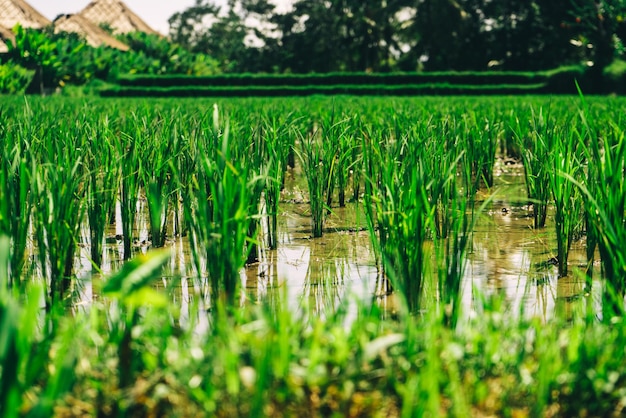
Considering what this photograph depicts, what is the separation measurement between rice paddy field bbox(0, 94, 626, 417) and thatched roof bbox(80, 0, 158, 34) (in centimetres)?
5630

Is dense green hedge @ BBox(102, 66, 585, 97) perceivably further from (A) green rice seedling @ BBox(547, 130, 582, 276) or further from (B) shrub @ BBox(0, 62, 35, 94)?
(A) green rice seedling @ BBox(547, 130, 582, 276)

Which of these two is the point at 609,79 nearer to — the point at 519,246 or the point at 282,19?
Answer: the point at 519,246

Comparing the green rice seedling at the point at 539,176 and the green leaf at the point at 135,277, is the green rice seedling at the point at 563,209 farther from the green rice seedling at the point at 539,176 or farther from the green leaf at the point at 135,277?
the green leaf at the point at 135,277

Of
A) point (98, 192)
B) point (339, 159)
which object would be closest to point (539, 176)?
point (339, 159)

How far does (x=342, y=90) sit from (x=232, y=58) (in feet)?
93.7

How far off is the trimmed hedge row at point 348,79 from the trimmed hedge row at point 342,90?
45.5 inches

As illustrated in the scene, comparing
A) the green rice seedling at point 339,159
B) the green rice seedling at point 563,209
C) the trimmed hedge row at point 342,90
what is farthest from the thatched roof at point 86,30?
the green rice seedling at point 563,209

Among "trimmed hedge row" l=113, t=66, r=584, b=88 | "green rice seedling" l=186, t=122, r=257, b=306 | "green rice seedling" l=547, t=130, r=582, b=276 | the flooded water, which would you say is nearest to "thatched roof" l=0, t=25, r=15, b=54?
"trimmed hedge row" l=113, t=66, r=584, b=88

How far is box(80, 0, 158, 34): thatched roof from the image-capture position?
5725cm

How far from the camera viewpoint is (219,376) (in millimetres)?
1372

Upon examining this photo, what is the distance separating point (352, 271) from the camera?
3.06 meters

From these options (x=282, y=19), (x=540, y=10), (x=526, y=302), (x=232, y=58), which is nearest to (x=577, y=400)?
(x=526, y=302)

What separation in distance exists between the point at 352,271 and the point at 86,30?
4489 centimetres

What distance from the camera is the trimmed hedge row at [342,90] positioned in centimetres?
2483
